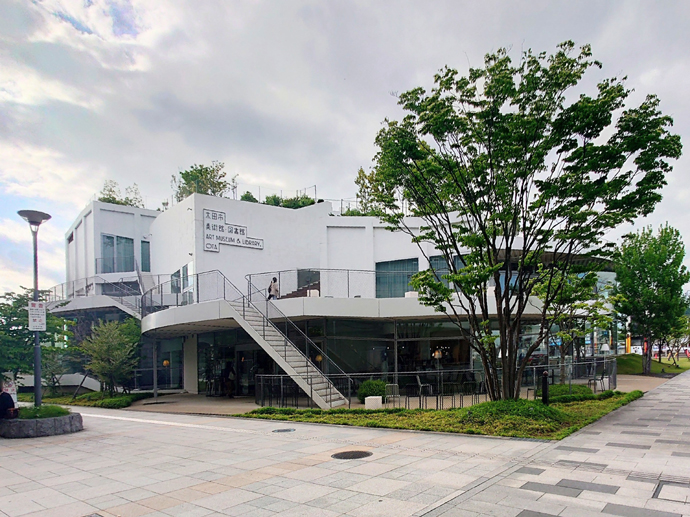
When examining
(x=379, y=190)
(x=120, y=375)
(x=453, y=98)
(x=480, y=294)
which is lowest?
(x=120, y=375)

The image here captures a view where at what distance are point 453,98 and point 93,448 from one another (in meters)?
12.0

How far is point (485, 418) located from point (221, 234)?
58.5 feet

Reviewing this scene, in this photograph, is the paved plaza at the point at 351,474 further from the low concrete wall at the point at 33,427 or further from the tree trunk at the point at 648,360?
the tree trunk at the point at 648,360

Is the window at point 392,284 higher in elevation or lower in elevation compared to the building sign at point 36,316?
higher

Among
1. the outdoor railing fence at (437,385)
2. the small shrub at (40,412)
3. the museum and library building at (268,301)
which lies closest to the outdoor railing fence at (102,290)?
the museum and library building at (268,301)

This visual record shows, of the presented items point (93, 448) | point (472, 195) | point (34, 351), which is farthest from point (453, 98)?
point (34, 351)

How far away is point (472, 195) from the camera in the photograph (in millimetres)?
13781

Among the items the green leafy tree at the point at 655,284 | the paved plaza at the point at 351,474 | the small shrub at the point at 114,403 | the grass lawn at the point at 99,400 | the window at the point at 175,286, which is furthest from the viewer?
the green leafy tree at the point at 655,284

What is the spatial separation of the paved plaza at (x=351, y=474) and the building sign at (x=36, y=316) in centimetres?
290

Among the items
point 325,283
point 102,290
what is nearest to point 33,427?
point 325,283

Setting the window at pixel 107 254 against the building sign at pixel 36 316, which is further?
the window at pixel 107 254

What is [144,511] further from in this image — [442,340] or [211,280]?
[442,340]

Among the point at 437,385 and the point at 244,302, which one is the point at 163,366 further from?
the point at 437,385

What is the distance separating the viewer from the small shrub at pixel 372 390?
61.6 feet
